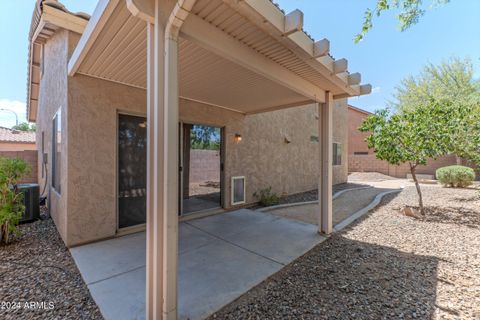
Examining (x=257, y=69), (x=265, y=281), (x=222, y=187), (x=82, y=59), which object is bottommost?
(x=265, y=281)

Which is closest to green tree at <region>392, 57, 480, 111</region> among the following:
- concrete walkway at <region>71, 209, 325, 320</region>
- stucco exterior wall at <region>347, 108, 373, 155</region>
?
stucco exterior wall at <region>347, 108, 373, 155</region>

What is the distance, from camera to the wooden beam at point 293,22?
221cm

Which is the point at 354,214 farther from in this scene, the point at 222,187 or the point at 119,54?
the point at 119,54

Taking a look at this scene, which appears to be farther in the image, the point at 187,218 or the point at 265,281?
the point at 187,218

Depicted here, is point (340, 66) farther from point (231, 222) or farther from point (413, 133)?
point (231, 222)

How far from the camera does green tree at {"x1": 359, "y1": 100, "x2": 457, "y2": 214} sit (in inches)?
205

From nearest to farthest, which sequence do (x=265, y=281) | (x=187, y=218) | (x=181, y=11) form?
Answer: (x=181, y=11) < (x=265, y=281) < (x=187, y=218)

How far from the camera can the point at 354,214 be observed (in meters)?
5.66

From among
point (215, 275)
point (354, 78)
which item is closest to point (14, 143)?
point (215, 275)

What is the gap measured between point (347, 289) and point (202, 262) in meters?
1.88

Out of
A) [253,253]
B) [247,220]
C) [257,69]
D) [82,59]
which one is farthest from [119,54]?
[247,220]

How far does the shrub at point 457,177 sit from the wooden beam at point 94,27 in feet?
46.1

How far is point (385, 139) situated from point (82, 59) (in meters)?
6.66

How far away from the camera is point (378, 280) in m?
2.70
